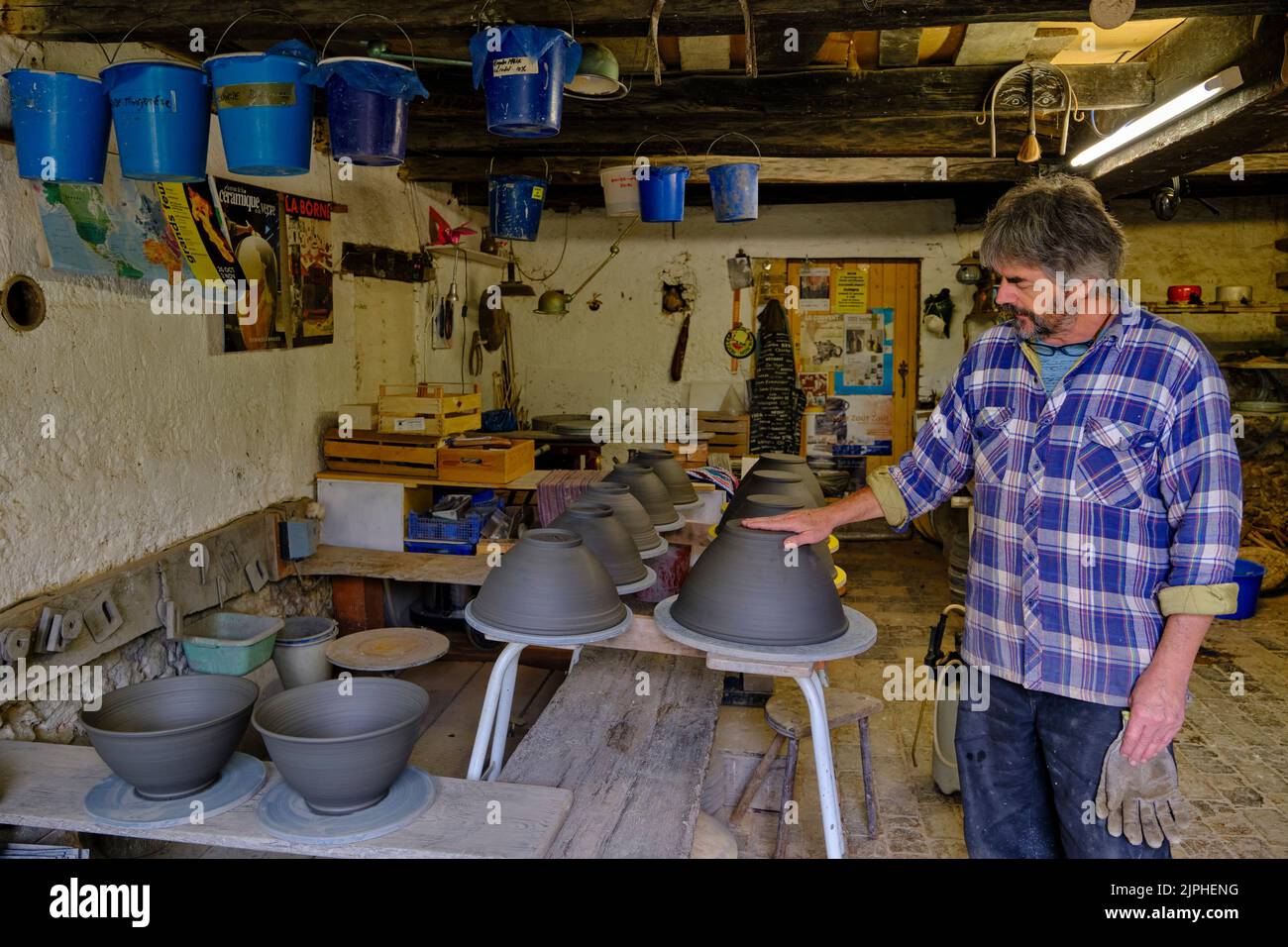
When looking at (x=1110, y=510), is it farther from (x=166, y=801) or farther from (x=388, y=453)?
(x=388, y=453)

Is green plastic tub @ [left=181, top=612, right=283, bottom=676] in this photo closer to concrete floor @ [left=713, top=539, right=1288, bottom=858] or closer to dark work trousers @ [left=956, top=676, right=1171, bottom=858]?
concrete floor @ [left=713, top=539, right=1288, bottom=858]

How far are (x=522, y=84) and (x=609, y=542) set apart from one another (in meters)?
1.44

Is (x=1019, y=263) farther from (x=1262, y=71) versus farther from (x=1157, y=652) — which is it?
(x=1262, y=71)

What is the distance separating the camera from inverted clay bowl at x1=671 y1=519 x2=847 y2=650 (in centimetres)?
228

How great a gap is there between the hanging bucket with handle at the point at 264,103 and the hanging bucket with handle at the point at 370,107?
0.13 metres

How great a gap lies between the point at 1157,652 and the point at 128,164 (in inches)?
113

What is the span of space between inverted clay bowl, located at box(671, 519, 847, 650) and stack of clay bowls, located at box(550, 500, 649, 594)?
1.79 ft

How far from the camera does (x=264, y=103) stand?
2697 millimetres

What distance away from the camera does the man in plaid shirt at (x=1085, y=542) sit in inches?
79.0

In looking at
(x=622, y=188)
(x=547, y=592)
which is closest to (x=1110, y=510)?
(x=547, y=592)

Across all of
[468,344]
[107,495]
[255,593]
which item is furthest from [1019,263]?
[468,344]

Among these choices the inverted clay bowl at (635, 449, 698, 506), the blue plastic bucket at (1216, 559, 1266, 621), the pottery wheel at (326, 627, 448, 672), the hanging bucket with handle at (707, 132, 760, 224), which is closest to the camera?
the pottery wheel at (326, 627, 448, 672)

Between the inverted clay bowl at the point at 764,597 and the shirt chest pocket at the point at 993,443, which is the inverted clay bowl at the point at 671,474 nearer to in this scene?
the inverted clay bowl at the point at 764,597

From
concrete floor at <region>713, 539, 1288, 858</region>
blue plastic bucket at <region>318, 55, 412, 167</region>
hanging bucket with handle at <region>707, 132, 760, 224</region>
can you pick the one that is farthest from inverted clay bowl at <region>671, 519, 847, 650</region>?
hanging bucket with handle at <region>707, 132, 760, 224</region>
